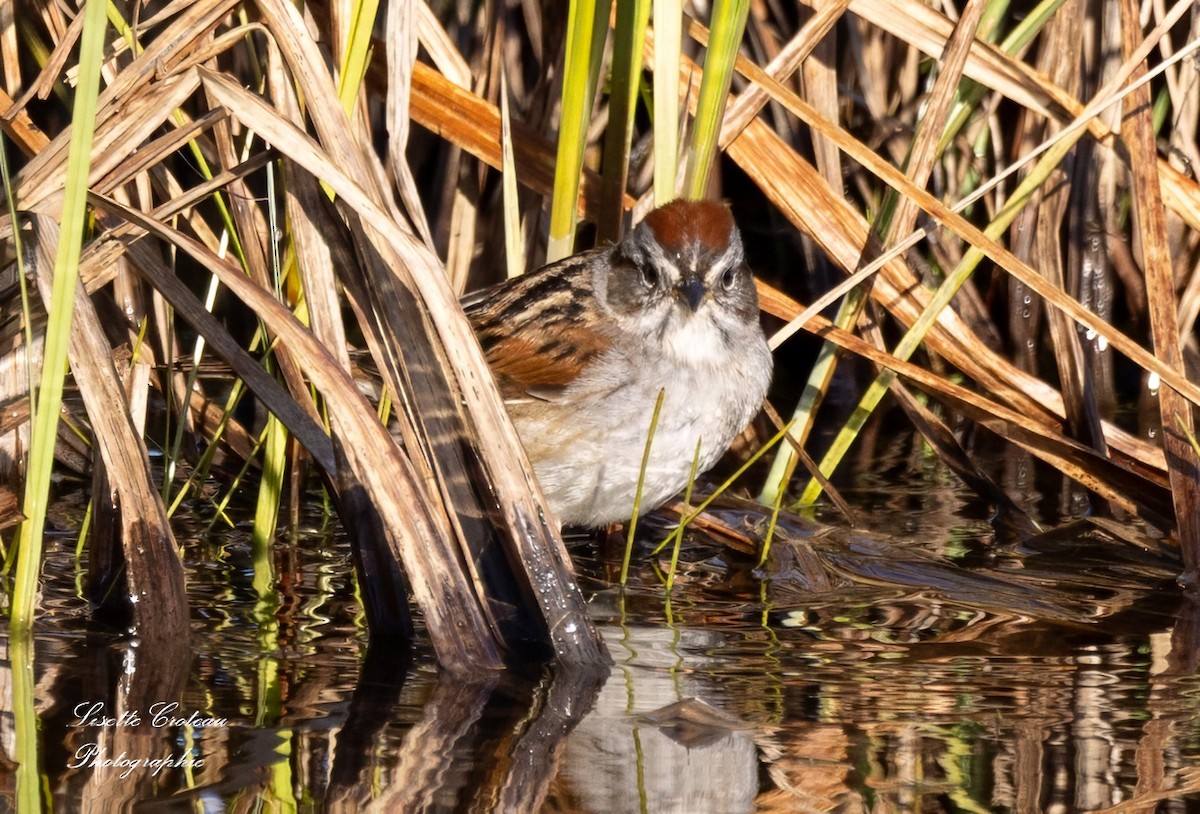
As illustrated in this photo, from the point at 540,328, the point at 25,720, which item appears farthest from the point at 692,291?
the point at 25,720

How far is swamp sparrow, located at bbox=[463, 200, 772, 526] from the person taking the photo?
4367 mm

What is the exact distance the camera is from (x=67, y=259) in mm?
2779

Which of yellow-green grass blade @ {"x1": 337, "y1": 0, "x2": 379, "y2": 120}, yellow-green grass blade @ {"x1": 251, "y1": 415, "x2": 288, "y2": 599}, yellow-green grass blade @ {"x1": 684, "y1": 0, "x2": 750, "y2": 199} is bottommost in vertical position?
yellow-green grass blade @ {"x1": 251, "y1": 415, "x2": 288, "y2": 599}

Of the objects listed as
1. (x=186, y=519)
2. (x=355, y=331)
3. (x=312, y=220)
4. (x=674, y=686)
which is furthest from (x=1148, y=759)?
(x=355, y=331)

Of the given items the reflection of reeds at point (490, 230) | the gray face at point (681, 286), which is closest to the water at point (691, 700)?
the reflection of reeds at point (490, 230)

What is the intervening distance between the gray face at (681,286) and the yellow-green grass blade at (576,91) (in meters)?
0.23

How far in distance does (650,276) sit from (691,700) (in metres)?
1.75

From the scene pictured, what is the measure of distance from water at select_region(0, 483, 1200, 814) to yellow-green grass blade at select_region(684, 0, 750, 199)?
3.85 ft

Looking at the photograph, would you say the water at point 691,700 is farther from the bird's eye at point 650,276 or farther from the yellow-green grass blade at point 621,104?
the yellow-green grass blade at point 621,104

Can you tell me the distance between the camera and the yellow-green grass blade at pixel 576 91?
4297 mm

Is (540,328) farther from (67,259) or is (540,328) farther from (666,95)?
(67,259)

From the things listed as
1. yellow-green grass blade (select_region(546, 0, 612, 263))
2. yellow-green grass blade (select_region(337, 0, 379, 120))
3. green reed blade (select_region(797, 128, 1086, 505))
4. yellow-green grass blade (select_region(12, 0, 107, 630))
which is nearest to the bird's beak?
yellow-green grass blade (select_region(546, 0, 612, 263))

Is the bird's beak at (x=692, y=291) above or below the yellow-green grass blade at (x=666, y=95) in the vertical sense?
below

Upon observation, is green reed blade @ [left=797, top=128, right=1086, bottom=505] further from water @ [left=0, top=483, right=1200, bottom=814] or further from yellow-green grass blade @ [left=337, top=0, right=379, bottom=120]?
yellow-green grass blade @ [left=337, top=0, right=379, bottom=120]
